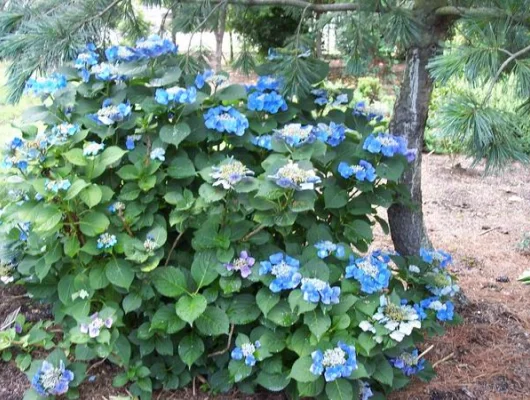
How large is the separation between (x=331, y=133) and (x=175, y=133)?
1.68 feet

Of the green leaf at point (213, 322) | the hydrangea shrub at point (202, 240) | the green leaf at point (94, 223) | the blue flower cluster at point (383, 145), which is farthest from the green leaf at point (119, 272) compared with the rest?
the blue flower cluster at point (383, 145)

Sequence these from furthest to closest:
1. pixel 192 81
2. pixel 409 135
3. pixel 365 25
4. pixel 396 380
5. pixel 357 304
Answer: pixel 409 135 < pixel 365 25 < pixel 192 81 < pixel 396 380 < pixel 357 304

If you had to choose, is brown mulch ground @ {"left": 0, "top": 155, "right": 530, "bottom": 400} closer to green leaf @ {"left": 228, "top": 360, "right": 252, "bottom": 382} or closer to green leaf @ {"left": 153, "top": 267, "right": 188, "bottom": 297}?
green leaf @ {"left": 228, "top": 360, "right": 252, "bottom": 382}

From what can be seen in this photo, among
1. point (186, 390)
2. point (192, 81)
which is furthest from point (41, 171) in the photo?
point (186, 390)

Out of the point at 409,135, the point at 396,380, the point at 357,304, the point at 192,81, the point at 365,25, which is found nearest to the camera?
the point at 357,304

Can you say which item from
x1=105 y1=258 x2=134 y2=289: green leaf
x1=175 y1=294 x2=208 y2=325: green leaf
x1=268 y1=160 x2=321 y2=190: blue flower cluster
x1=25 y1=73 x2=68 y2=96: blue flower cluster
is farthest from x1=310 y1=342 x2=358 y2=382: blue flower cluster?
x1=25 y1=73 x2=68 y2=96: blue flower cluster

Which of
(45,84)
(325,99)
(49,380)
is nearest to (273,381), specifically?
(49,380)

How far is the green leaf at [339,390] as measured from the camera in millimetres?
1599

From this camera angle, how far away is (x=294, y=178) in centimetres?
158

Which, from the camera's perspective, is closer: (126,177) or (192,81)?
(126,177)

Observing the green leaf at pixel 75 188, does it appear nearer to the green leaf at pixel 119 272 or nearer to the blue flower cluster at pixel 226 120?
the green leaf at pixel 119 272

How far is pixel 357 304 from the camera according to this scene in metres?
1.73

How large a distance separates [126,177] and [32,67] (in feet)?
1.48

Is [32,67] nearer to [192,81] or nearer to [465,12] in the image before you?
[192,81]
